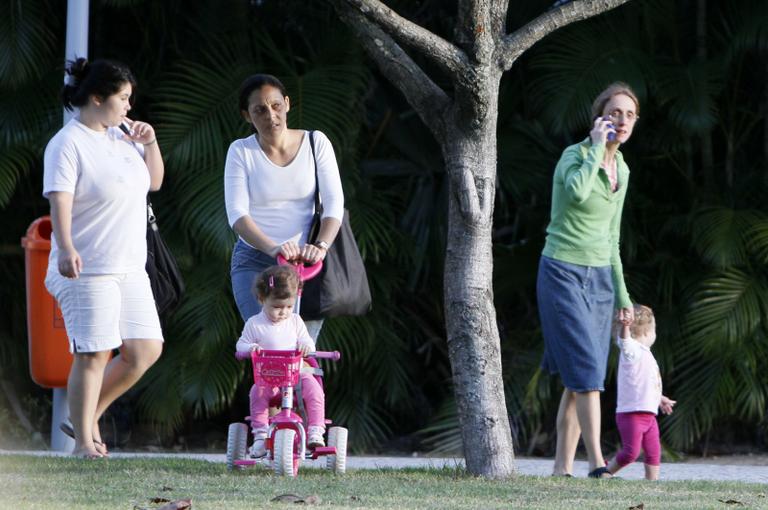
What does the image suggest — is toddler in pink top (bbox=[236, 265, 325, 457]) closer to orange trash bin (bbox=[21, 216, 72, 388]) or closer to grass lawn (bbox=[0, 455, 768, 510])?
grass lawn (bbox=[0, 455, 768, 510])

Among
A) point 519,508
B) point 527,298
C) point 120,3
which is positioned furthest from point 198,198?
point 519,508

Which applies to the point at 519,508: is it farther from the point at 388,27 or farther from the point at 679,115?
the point at 679,115

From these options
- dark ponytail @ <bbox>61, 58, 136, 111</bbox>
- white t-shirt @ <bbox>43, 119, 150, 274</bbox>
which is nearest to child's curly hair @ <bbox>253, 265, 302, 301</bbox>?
white t-shirt @ <bbox>43, 119, 150, 274</bbox>

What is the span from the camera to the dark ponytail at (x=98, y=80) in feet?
20.2

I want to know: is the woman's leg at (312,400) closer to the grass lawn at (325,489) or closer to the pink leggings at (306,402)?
the pink leggings at (306,402)

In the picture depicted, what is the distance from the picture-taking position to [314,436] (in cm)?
577

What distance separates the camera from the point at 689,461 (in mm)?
8852

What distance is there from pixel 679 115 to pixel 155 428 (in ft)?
13.0

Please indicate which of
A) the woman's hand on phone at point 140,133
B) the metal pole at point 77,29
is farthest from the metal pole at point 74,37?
the woman's hand on phone at point 140,133

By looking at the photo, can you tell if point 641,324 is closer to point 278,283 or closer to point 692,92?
point 278,283

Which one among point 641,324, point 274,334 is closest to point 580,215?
point 641,324

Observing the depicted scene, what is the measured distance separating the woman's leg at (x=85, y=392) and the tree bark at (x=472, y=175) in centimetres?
159

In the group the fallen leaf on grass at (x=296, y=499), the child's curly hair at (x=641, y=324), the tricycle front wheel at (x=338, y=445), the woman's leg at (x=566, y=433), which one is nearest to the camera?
the fallen leaf on grass at (x=296, y=499)

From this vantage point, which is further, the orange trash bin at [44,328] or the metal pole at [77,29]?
the metal pole at [77,29]
